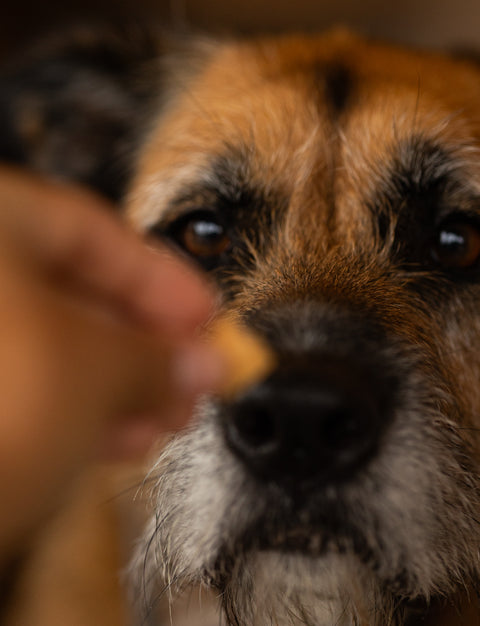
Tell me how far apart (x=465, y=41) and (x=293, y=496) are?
2077 millimetres

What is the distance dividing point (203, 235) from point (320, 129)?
0.39m

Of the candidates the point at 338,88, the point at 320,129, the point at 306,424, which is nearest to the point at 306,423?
the point at 306,424

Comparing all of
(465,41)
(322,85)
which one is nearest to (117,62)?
(322,85)

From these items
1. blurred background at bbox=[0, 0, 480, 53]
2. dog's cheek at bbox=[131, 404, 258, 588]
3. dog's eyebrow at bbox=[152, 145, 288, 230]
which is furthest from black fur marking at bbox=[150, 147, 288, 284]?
blurred background at bbox=[0, 0, 480, 53]

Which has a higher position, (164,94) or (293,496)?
(164,94)

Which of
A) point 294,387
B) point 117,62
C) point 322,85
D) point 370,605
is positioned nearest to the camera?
point 294,387

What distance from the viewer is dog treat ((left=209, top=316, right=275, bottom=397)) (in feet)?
2.34

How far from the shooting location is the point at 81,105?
6.37ft

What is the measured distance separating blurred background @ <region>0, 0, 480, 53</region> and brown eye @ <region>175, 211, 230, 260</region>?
52.9 inches

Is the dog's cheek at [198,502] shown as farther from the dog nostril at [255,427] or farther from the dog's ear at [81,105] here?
the dog's ear at [81,105]

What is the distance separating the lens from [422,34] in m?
2.60

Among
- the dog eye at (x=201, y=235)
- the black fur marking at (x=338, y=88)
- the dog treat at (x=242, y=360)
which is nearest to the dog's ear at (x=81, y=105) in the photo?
the dog eye at (x=201, y=235)

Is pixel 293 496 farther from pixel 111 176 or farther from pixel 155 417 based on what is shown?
pixel 111 176

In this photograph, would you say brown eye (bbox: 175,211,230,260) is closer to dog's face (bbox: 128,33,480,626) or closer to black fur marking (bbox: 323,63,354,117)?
dog's face (bbox: 128,33,480,626)
